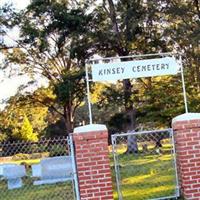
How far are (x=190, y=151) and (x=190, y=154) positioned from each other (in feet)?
0.18

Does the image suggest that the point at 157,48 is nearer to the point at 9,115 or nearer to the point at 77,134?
the point at 9,115

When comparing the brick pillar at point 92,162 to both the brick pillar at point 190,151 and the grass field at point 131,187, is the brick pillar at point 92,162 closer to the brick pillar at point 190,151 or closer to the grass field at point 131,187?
the brick pillar at point 190,151

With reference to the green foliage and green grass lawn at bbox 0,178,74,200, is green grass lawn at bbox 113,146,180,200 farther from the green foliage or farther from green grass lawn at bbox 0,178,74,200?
the green foliage

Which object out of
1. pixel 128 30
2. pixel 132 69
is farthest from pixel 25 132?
pixel 132 69

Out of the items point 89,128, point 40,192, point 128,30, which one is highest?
point 128,30

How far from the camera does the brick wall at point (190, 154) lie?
342 inches

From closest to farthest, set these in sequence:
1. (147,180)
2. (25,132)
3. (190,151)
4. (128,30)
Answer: (190,151), (147,180), (128,30), (25,132)

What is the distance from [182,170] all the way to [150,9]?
20.2m

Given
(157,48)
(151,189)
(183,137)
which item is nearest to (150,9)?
(157,48)

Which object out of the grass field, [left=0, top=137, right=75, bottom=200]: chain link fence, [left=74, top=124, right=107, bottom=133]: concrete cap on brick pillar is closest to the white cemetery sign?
[left=74, top=124, right=107, bottom=133]: concrete cap on brick pillar

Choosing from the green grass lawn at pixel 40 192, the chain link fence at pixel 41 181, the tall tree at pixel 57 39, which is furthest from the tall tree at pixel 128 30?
the green grass lawn at pixel 40 192

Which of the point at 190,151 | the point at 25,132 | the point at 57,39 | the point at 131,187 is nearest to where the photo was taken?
the point at 190,151

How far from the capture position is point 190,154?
28.6 ft

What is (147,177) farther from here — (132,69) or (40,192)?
(132,69)
